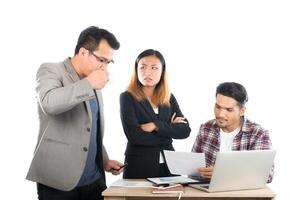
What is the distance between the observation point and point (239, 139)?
2689 millimetres

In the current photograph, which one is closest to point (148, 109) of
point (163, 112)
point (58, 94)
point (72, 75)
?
point (163, 112)

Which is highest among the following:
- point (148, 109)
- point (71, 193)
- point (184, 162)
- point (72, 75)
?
point (72, 75)

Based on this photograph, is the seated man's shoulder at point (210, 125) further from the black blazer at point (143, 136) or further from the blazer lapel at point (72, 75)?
the blazer lapel at point (72, 75)

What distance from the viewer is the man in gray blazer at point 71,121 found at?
2002mm

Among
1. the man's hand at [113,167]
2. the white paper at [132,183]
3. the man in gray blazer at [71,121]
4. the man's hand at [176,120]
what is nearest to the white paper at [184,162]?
the white paper at [132,183]

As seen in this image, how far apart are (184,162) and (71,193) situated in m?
0.63

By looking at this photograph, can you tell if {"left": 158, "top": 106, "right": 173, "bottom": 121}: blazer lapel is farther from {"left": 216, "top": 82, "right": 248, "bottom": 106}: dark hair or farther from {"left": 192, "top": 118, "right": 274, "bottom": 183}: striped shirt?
{"left": 216, "top": 82, "right": 248, "bottom": 106}: dark hair

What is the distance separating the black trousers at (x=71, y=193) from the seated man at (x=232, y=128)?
0.74 meters

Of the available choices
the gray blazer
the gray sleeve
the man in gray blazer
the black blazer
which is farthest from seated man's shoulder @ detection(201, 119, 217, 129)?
the gray sleeve

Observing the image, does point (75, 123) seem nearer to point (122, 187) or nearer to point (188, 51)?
point (122, 187)

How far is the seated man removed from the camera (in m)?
2.65

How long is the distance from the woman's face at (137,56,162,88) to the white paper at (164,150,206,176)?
76 cm

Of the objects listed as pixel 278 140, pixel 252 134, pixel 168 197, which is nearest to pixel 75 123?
pixel 168 197

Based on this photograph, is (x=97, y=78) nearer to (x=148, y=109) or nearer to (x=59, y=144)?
(x=59, y=144)
